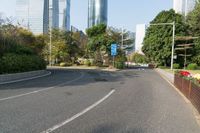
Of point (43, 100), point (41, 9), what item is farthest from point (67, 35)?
point (43, 100)

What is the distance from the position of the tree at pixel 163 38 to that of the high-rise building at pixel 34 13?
3248cm

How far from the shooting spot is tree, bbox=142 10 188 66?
246ft

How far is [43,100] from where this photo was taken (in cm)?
1376

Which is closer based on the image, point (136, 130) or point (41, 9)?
point (136, 130)

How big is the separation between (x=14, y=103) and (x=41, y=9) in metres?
87.3

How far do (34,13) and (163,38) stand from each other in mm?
40029

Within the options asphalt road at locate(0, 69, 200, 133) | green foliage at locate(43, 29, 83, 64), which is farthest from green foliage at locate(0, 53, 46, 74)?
green foliage at locate(43, 29, 83, 64)

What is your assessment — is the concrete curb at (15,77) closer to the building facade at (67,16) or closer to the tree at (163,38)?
the tree at (163,38)

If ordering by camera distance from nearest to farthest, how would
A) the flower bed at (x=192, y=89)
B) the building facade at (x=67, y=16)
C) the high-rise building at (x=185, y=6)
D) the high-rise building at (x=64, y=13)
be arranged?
the flower bed at (x=192, y=89)
the high-rise building at (x=185, y=6)
the high-rise building at (x=64, y=13)
the building facade at (x=67, y=16)

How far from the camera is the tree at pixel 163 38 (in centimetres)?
7506

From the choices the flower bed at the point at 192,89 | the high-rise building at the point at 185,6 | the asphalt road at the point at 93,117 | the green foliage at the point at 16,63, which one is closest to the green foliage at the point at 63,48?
the high-rise building at the point at 185,6

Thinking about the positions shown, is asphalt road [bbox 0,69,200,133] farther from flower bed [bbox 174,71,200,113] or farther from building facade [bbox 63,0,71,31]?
building facade [bbox 63,0,71,31]

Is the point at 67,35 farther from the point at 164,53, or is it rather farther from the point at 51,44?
the point at 164,53

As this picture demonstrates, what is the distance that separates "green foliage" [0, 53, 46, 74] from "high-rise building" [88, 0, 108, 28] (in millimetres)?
128996
